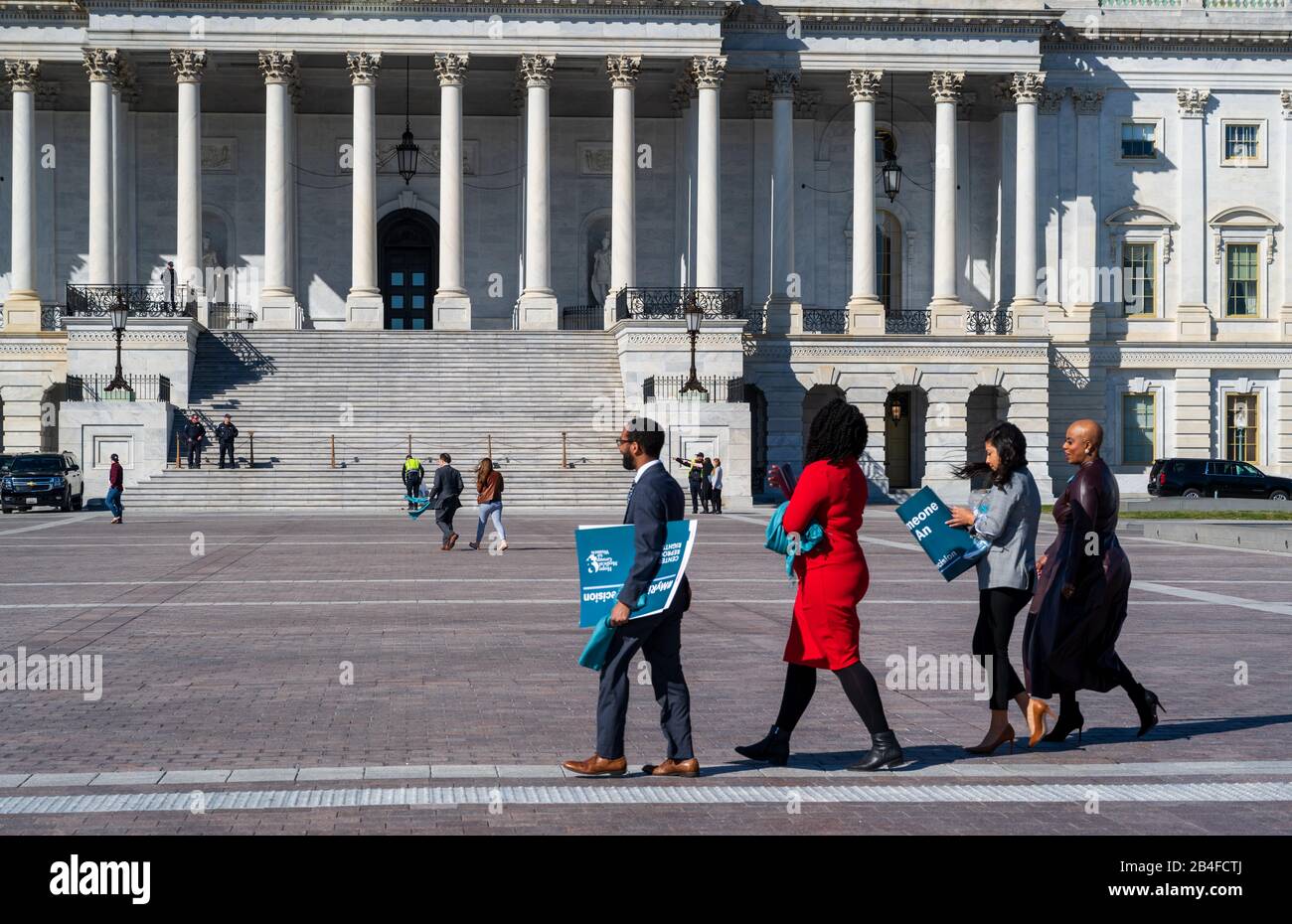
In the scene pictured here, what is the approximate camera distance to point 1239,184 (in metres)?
61.1

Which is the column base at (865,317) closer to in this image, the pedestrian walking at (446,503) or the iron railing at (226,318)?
the iron railing at (226,318)

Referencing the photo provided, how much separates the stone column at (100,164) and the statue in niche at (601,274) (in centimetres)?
1704

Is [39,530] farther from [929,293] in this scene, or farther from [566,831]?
[929,293]

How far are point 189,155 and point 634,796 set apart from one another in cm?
4802

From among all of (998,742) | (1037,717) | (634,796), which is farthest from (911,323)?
(634,796)

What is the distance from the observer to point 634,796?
8.91m

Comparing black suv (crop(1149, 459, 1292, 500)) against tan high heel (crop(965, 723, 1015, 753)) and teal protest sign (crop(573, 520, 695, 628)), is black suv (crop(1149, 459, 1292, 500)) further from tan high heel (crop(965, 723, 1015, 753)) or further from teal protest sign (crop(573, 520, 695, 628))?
teal protest sign (crop(573, 520, 695, 628))

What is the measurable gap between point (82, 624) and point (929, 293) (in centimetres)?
4826

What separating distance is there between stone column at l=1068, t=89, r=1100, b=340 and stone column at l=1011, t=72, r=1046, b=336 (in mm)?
2859

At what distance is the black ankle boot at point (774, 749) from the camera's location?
976cm

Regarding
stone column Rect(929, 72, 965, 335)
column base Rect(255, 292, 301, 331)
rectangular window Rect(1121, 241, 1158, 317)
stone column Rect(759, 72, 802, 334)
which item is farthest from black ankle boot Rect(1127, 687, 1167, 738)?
rectangular window Rect(1121, 241, 1158, 317)

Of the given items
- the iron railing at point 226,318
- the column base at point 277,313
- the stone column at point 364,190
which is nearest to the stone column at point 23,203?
the iron railing at point 226,318
